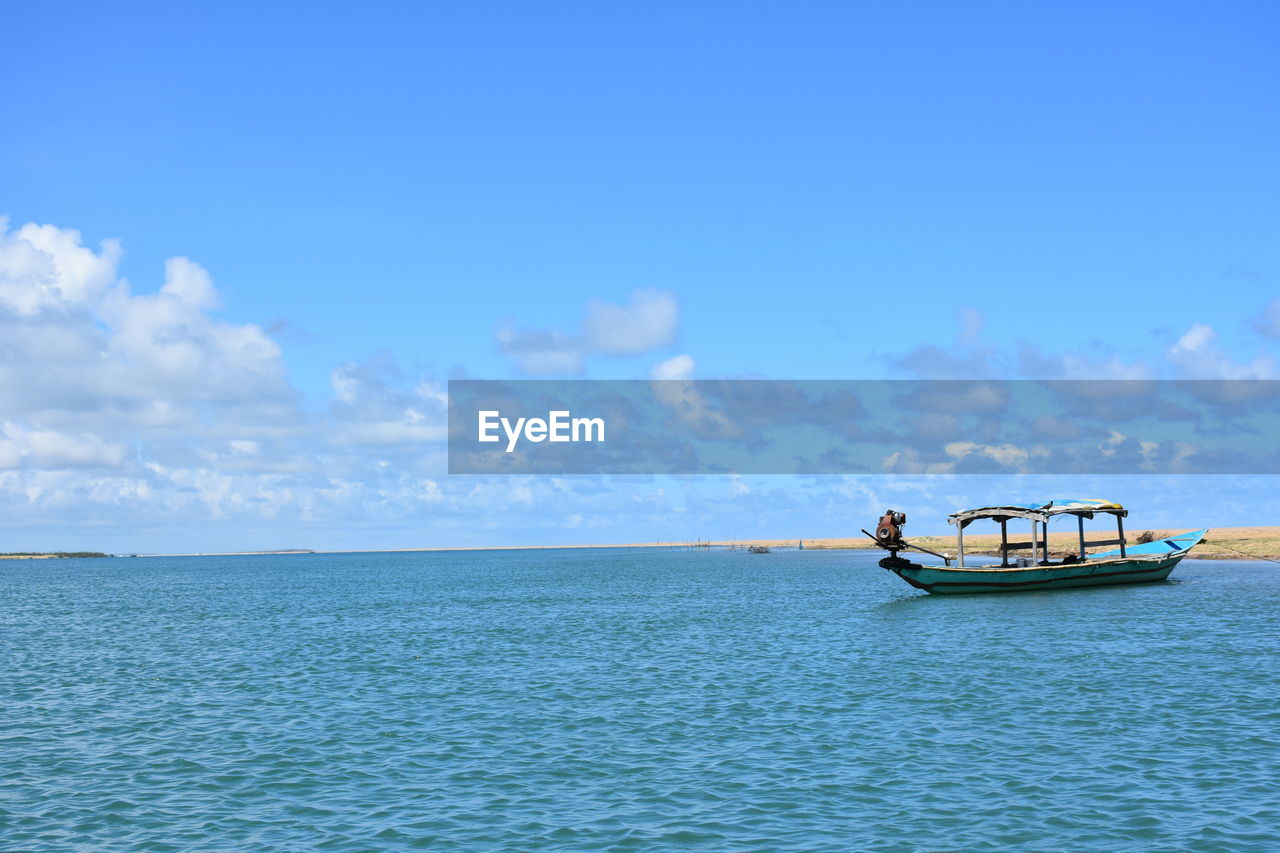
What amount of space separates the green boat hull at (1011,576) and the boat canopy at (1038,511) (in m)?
3.43

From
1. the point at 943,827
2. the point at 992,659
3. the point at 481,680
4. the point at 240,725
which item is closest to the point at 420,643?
the point at 481,680

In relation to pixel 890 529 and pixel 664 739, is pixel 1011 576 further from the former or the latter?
pixel 664 739

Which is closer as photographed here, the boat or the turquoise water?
the turquoise water

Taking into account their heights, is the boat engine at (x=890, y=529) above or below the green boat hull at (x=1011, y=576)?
above

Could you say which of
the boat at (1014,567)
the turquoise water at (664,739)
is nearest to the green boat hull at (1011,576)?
the boat at (1014,567)

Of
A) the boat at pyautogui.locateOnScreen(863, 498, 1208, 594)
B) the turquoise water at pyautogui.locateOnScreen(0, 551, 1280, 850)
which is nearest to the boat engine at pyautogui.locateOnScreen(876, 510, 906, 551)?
the boat at pyautogui.locateOnScreen(863, 498, 1208, 594)

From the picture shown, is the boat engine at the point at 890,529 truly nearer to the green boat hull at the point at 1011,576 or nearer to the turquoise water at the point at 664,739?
the green boat hull at the point at 1011,576

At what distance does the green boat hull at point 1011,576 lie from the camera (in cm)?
6294

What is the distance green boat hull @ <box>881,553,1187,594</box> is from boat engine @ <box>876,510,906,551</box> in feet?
6.08

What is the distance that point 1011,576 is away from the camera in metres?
64.0

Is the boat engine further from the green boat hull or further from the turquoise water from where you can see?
the turquoise water

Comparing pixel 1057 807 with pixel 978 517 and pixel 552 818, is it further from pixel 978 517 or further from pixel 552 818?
pixel 978 517

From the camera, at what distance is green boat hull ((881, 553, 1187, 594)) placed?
62.9m

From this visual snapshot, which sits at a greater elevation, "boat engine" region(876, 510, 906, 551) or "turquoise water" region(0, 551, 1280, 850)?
"boat engine" region(876, 510, 906, 551)
